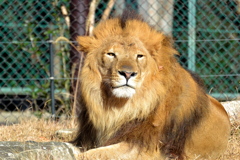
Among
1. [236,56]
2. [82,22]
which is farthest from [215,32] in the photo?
[82,22]

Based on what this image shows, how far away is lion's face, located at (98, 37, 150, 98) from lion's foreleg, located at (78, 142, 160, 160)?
377 mm

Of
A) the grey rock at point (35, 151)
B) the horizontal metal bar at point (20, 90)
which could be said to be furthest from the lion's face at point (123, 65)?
the horizontal metal bar at point (20, 90)

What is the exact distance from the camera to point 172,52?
3.71 metres

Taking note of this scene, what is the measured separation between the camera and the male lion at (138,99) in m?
3.46

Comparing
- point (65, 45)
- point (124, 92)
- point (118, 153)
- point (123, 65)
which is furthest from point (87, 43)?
point (65, 45)

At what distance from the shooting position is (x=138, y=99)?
3.52 metres

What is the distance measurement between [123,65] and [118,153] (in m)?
0.61

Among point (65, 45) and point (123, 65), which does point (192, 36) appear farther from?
point (123, 65)

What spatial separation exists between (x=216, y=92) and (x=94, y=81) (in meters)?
3.75

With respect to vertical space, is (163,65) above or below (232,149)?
above

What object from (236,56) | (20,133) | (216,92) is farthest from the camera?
(236,56)

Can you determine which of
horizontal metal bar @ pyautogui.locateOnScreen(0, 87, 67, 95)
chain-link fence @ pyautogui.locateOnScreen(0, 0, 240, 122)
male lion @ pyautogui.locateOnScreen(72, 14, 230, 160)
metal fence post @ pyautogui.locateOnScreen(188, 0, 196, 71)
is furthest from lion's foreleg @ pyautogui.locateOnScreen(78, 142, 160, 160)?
horizontal metal bar @ pyautogui.locateOnScreen(0, 87, 67, 95)

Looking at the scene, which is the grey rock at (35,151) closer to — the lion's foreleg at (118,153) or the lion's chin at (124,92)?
the lion's foreleg at (118,153)

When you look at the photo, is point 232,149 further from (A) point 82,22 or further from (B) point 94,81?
(A) point 82,22
